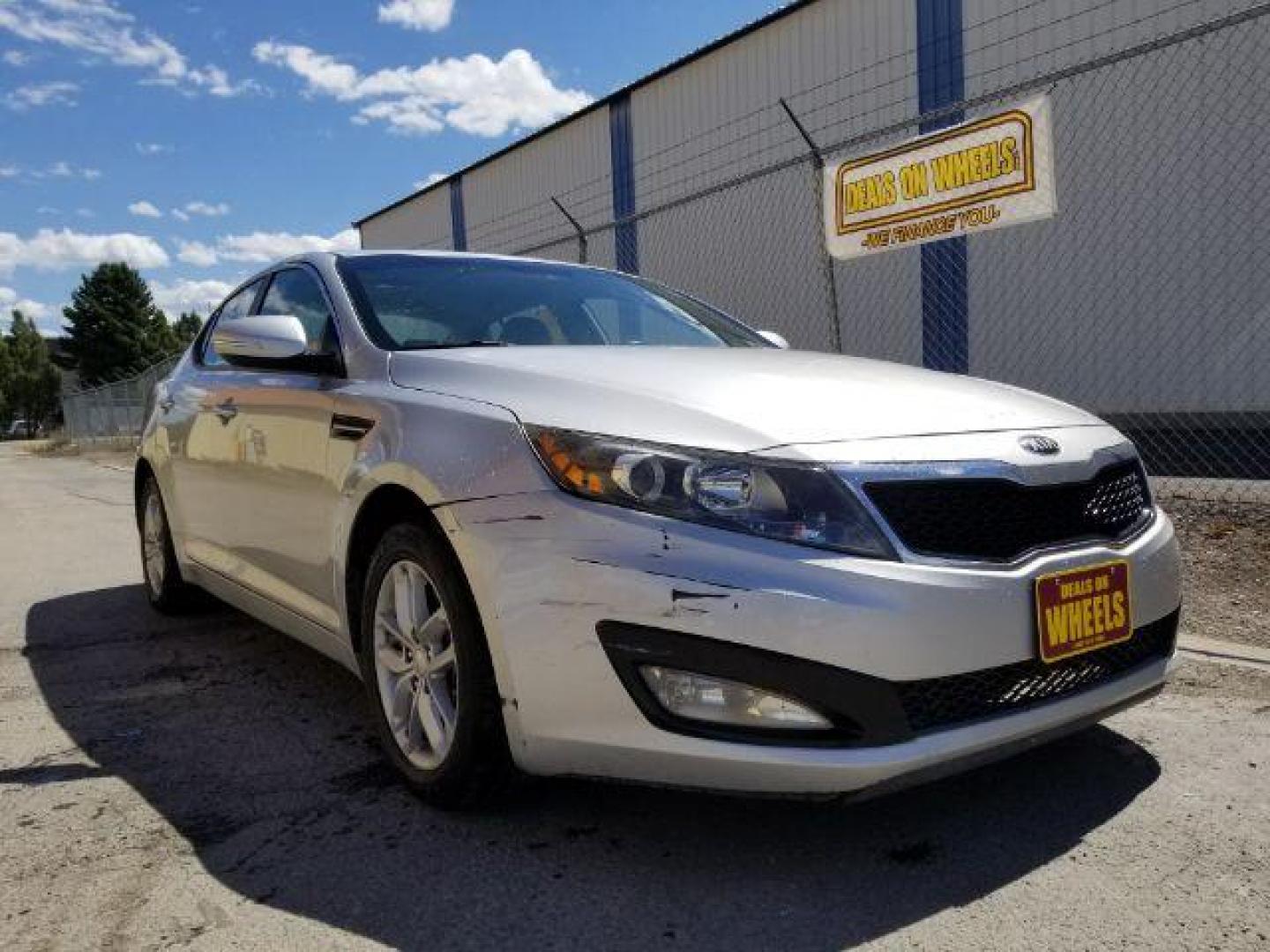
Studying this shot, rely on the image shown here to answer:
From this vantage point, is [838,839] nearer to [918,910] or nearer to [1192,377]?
[918,910]

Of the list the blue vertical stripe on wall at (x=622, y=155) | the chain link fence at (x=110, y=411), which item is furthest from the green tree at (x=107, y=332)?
the blue vertical stripe on wall at (x=622, y=155)

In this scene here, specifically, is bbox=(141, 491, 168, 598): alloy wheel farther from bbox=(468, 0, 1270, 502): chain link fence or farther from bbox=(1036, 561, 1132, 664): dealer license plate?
bbox=(468, 0, 1270, 502): chain link fence

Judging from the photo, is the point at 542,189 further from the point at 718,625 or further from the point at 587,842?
the point at 718,625

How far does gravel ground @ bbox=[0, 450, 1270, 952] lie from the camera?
196 centimetres

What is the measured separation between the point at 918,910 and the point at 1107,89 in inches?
425

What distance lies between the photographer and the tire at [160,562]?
15.0ft

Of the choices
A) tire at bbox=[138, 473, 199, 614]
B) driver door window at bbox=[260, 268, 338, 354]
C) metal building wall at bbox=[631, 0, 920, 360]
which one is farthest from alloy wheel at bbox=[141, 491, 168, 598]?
metal building wall at bbox=[631, 0, 920, 360]

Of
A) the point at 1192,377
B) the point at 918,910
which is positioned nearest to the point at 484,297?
the point at 918,910

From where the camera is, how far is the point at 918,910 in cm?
198

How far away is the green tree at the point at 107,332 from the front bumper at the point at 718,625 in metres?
74.6

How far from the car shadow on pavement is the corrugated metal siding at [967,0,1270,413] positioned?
8.68 meters

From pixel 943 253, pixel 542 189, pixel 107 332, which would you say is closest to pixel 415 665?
pixel 943 253

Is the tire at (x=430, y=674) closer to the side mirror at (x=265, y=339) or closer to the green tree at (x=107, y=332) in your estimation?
the side mirror at (x=265, y=339)

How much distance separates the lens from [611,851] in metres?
2.26
